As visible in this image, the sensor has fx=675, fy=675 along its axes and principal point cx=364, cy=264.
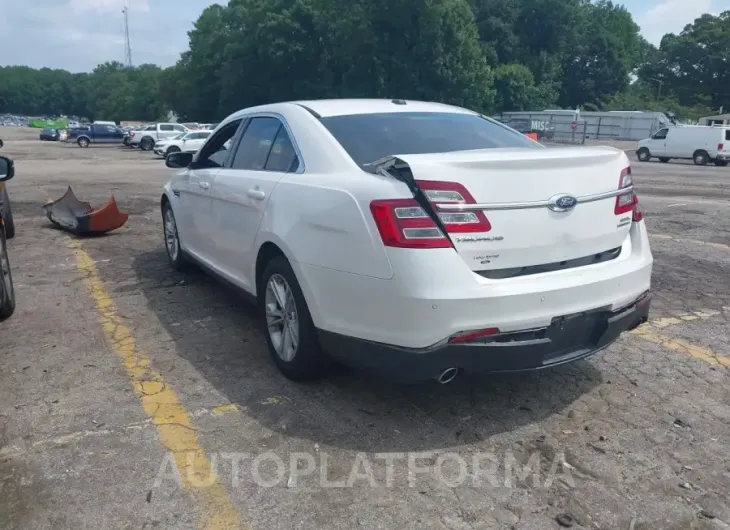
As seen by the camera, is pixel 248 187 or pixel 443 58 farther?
pixel 443 58

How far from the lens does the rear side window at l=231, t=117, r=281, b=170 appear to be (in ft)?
15.0

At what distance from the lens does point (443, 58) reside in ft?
182

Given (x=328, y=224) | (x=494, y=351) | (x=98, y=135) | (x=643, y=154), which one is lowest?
(x=98, y=135)

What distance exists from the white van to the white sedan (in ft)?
94.1

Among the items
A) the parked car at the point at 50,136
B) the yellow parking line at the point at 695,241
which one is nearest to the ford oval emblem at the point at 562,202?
the yellow parking line at the point at 695,241

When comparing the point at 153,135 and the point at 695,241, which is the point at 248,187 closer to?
the point at 695,241

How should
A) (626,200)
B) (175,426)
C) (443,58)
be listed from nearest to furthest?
1. (175,426)
2. (626,200)
3. (443,58)

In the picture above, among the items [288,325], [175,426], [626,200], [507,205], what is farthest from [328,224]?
[626,200]

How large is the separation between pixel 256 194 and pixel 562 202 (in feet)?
6.32

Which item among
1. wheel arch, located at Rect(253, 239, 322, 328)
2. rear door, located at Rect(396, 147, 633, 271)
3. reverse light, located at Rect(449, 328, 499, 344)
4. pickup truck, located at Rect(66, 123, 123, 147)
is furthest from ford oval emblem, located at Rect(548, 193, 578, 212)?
pickup truck, located at Rect(66, 123, 123, 147)

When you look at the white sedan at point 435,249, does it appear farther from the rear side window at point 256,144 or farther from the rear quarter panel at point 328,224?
the rear side window at point 256,144

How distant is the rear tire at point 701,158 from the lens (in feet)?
96.2

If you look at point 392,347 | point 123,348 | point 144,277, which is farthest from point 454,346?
point 144,277

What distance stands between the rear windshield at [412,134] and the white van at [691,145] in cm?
2826
